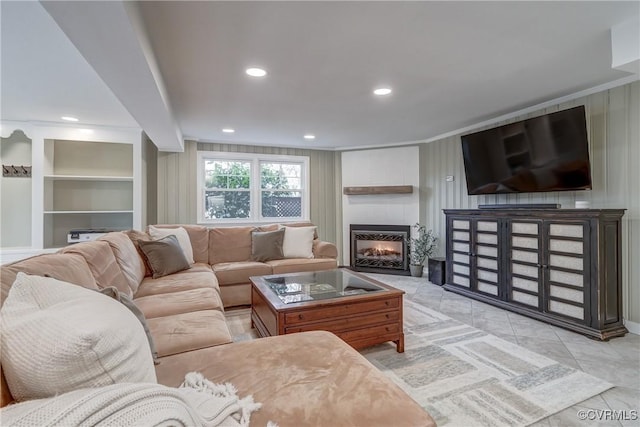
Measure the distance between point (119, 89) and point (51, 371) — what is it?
2.18 meters

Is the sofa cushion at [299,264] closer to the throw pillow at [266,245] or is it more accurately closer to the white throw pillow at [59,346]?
the throw pillow at [266,245]

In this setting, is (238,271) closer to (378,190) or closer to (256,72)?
(256,72)

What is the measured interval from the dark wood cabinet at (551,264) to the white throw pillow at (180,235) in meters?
3.43

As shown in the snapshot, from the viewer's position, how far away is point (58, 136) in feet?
12.8

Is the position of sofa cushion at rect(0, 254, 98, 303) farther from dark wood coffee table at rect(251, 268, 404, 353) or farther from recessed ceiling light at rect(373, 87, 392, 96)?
recessed ceiling light at rect(373, 87, 392, 96)

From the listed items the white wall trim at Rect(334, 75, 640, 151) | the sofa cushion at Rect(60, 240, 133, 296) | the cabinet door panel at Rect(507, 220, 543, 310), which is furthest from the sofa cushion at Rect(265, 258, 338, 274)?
the white wall trim at Rect(334, 75, 640, 151)

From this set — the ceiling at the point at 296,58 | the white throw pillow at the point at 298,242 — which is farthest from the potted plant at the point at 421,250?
the ceiling at the point at 296,58

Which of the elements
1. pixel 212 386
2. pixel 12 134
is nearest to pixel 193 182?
pixel 12 134

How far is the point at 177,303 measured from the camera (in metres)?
2.13

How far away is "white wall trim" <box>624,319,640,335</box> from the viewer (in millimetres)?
2654

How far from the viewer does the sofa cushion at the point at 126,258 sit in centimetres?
233

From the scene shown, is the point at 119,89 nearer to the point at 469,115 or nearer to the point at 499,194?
the point at 469,115

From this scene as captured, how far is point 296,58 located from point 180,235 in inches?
98.0

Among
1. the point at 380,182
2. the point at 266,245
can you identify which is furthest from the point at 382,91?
the point at 380,182
